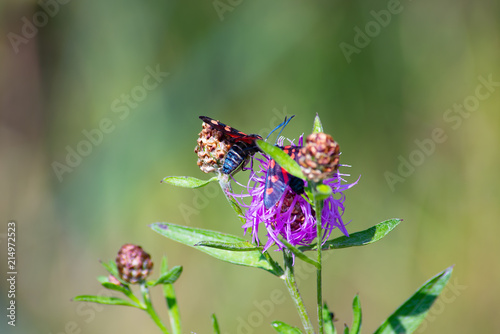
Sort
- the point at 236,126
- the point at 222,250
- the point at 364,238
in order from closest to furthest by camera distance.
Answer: the point at 364,238
the point at 222,250
the point at 236,126

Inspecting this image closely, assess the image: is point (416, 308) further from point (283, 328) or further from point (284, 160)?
point (284, 160)

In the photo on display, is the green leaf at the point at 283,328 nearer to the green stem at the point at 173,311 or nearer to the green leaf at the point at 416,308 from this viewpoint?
the green leaf at the point at 416,308

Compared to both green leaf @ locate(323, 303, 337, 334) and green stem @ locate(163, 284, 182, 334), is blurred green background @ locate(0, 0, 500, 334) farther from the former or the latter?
green leaf @ locate(323, 303, 337, 334)

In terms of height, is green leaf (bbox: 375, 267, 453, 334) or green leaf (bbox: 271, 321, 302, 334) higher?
green leaf (bbox: 271, 321, 302, 334)

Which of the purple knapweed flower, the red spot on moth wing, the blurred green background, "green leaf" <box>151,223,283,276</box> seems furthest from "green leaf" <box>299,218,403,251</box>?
the blurred green background

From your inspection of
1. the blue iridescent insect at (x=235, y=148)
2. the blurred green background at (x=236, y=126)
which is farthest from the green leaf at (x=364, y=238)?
the blurred green background at (x=236, y=126)

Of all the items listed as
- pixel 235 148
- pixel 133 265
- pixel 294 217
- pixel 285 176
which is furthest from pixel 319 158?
pixel 133 265

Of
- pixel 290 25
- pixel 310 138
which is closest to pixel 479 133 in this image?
pixel 290 25
